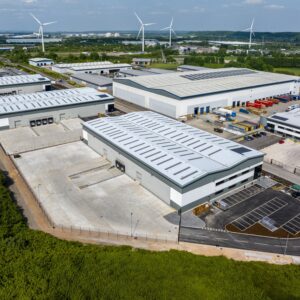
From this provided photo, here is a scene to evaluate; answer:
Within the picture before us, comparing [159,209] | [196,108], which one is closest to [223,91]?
[196,108]

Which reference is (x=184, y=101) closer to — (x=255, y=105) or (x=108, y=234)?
(x=255, y=105)

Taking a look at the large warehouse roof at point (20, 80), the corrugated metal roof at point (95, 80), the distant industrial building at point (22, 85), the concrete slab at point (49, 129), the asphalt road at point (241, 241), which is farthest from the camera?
the corrugated metal roof at point (95, 80)

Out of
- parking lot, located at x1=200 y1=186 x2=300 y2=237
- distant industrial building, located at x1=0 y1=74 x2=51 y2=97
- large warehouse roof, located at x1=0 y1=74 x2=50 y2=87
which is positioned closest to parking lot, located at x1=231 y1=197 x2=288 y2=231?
parking lot, located at x1=200 y1=186 x2=300 y2=237

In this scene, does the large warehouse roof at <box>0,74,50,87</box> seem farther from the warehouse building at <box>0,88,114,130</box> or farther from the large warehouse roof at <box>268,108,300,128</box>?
the large warehouse roof at <box>268,108,300,128</box>

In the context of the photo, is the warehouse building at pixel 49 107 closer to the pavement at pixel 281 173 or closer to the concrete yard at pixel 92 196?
the concrete yard at pixel 92 196

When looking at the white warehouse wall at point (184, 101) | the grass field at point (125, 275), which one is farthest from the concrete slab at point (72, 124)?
the grass field at point (125, 275)

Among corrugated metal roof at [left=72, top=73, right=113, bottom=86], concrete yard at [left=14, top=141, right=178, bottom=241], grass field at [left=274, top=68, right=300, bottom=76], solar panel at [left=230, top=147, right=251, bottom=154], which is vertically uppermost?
grass field at [left=274, top=68, right=300, bottom=76]

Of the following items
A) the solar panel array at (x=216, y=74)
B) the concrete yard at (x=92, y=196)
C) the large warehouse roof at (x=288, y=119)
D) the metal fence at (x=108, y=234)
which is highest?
the solar panel array at (x=216, y=74)

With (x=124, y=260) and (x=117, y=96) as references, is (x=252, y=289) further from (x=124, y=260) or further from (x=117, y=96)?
(x=117, y=96)
